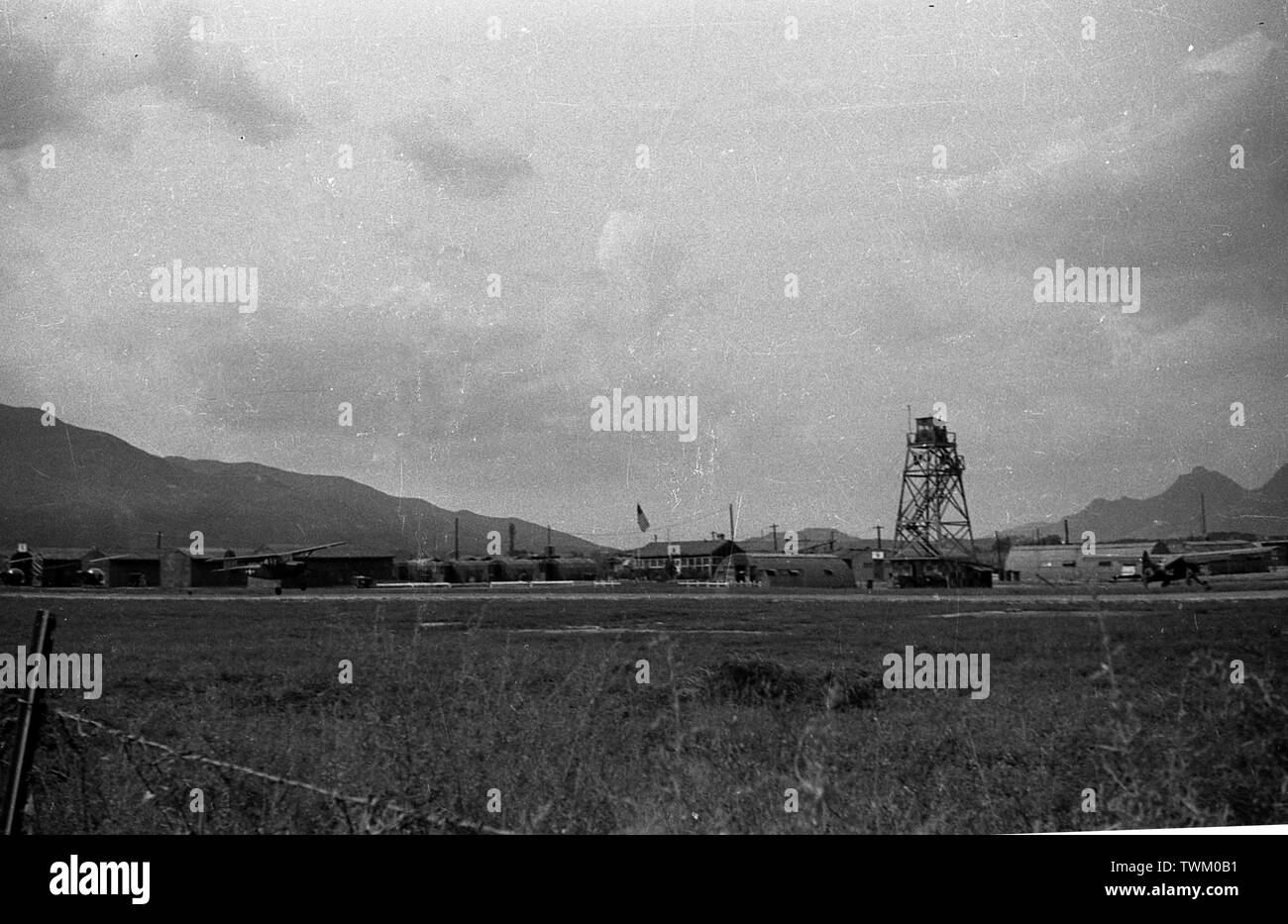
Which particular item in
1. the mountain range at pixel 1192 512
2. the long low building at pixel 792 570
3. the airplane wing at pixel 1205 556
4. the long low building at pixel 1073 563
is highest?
the mountain range at pixel 1192 512

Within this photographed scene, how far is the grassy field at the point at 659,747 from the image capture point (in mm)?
7312

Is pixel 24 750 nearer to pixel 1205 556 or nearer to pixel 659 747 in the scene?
pixel 659 747

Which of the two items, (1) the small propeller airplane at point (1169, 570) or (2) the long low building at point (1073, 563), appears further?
(2) the long low building at point (1073, 563)

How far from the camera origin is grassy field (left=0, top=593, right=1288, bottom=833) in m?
7.31

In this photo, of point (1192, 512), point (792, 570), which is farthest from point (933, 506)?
point (792, 570)

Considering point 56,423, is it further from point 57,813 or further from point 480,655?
point 480,655

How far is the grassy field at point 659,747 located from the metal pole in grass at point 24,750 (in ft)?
2.98

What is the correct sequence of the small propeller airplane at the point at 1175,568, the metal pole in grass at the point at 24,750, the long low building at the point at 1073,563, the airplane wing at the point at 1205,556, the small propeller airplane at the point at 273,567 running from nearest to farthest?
the metal pole in grass at the point at 24,750, the airplane wing at the point at 1205,556, the small propeller airplane at the point at 1175,568, the long low building at the point at 1073,563, the small propeller airplane at the point at 273,567

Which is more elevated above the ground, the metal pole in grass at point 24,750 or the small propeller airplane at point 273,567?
the metal pole in grass at point 24,750

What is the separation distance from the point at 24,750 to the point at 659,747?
5.14m

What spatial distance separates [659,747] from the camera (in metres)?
8.93

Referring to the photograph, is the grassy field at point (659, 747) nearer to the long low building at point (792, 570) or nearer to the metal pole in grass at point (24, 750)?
the metal pole in grass at point (24, 750)

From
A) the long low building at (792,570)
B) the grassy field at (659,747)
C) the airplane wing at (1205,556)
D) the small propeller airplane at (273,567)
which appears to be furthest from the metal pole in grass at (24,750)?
the long low building at (792,570)
